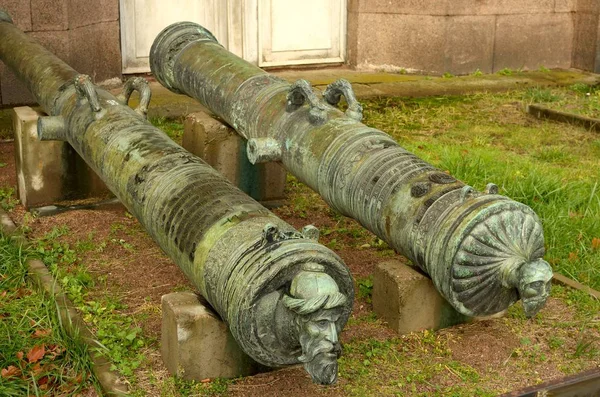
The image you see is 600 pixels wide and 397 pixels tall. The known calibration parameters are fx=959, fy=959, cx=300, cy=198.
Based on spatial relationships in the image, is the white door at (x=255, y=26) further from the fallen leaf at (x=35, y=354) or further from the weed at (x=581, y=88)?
the fallen leaf at (x=35, y=354)

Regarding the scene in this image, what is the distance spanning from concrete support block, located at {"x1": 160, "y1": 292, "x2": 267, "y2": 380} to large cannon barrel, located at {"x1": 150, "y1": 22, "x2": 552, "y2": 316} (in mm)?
872

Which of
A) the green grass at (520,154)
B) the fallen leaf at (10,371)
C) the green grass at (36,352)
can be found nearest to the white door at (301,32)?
the green grass at (520,154)

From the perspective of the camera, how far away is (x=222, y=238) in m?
3.71

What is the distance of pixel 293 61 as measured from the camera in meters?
10.2

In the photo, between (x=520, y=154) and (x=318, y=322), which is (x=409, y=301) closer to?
(x=318, y=322)

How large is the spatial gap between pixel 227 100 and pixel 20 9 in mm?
3549

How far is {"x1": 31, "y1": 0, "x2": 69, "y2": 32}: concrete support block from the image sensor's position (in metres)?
8.36

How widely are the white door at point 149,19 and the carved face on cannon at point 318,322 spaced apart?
652cm

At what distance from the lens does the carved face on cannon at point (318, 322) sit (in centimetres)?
327

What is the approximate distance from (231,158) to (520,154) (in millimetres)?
2664

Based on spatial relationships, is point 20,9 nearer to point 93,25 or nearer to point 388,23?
point 93,25

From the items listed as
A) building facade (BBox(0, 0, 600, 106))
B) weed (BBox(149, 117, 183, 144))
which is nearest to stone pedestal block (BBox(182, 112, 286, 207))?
weed (BBox(149, 117, 183, 144))

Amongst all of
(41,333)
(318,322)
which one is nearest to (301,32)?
(41,333)

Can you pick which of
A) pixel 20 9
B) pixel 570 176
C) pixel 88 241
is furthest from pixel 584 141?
pixel 20 9
